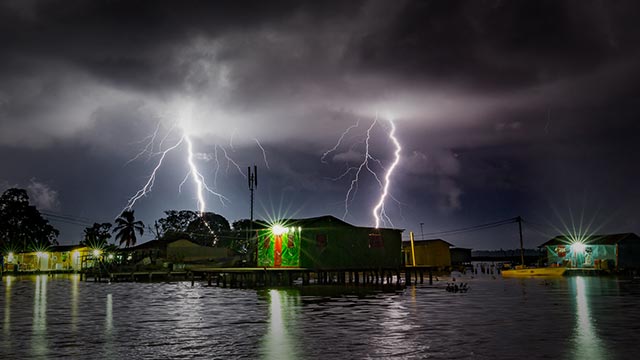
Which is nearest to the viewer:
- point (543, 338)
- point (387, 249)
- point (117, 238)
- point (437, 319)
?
point (543, 338)

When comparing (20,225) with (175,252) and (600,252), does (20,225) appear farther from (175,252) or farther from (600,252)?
(600,252)

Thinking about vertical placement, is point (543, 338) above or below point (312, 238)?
below

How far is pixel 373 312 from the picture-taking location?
79.9ft

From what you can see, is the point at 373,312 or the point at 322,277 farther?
the point at 322,277

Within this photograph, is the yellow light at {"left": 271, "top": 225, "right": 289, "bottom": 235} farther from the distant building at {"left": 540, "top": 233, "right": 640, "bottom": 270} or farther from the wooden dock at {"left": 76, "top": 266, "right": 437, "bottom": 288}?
the distant building at {"left": 540, "top": 233, "right": 640, "bottom": 270}

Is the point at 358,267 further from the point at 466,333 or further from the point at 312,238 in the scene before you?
the point at 466,333

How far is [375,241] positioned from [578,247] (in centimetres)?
3448

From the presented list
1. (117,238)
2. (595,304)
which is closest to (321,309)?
(595,304)

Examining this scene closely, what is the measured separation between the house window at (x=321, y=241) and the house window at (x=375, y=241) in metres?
5.33

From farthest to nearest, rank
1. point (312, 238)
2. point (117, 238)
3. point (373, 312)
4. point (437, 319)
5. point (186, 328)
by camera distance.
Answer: point (117, 238) < point (312, 238) < point (373, 312) < point (437, 319) < point (186, 328)

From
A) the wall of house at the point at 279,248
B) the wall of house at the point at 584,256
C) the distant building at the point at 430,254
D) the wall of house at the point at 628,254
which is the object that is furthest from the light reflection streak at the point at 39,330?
the distant building at the point at 430,254

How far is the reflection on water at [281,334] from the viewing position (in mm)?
14438

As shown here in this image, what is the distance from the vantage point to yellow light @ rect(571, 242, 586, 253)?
70688 millimetres

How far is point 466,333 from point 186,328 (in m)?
9.63
